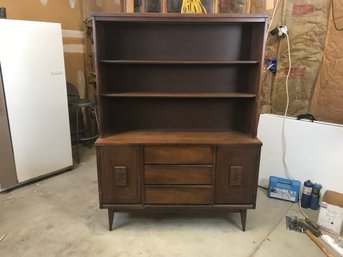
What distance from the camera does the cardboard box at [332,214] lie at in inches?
78.5

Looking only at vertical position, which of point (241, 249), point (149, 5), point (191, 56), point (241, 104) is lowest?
point (241, 249)

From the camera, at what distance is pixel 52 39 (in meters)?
2.67

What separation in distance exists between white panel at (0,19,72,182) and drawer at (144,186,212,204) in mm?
1440

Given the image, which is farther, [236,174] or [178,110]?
[178,110]

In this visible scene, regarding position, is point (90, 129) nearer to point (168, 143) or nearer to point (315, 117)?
point (168, 143)

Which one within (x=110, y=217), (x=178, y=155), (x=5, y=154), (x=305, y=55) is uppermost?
(x=305, y=55)

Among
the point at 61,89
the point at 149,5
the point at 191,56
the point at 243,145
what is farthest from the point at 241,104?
the point at 61,89

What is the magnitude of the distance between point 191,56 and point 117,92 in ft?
2.22

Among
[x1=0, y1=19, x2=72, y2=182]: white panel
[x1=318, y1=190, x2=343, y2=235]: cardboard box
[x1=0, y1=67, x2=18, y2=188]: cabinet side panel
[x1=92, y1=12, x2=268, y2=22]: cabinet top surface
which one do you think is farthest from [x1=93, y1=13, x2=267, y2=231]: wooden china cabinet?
[x1=0, y1=67, x2=18, y2=188]: cabinet side panel

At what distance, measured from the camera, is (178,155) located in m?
1.97

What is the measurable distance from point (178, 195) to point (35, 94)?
177 cm

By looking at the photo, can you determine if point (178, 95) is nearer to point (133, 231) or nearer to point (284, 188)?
point (133, 231)

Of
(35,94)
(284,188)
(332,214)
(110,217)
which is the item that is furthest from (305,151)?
(35,94)

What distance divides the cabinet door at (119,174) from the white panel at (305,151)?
1.42 meters
